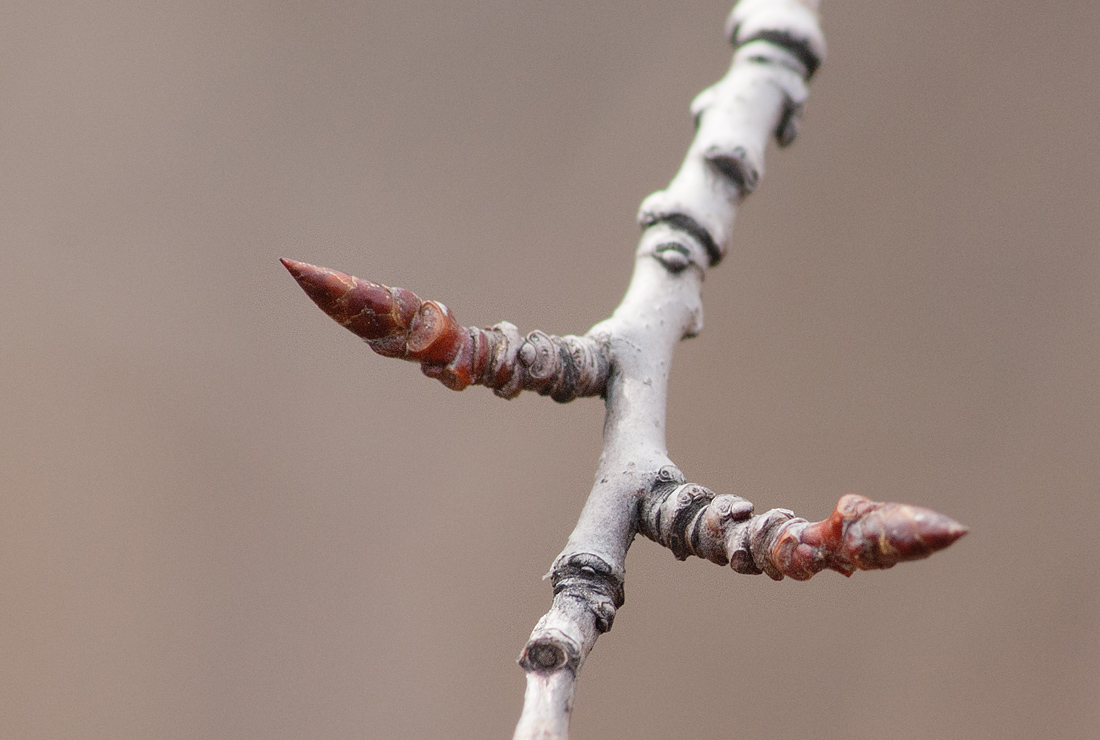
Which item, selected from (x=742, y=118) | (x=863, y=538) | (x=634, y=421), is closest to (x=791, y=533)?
(x=863, y=538)

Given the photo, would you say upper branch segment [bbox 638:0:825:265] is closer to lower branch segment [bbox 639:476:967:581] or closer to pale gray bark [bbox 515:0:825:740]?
pale gray bark [bbox 515:0:825:740]

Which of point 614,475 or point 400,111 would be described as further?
point 400,111

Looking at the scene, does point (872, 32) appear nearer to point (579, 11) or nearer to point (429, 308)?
point (579, 11)

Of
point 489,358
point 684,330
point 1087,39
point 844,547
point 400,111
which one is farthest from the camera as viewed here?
point 400,111

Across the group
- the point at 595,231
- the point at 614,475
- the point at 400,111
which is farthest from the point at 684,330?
the point at 400,111

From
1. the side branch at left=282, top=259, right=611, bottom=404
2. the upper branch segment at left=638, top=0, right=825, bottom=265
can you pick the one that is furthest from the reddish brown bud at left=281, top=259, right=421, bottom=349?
the upper branch segment at left=638, top=0, right=825, bottom=265

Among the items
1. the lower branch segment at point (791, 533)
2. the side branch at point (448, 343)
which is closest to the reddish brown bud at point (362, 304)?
the side branch at point (448, 343)
